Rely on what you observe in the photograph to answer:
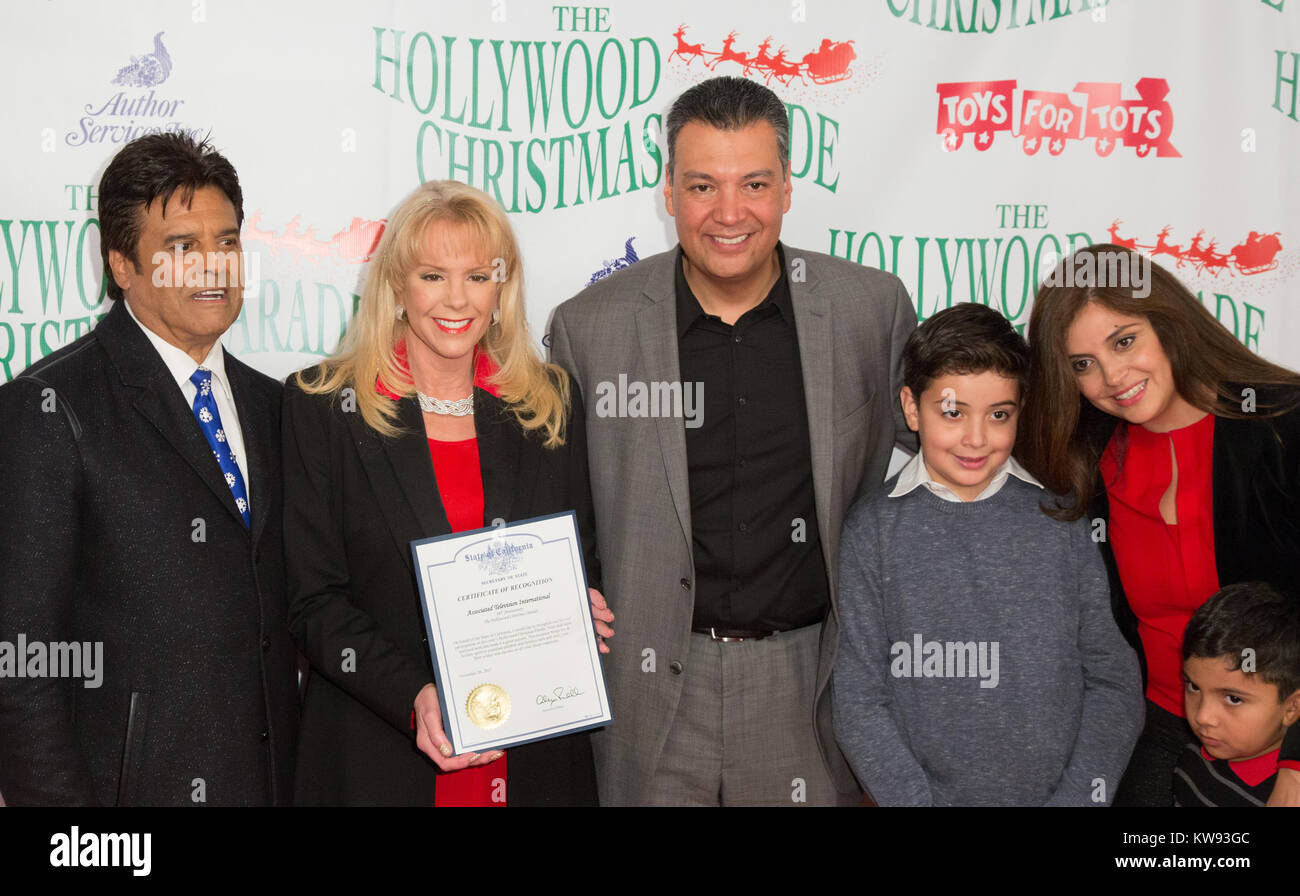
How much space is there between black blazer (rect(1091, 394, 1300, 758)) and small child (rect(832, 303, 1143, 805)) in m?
0.28

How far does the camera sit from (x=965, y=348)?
2393 millimetres

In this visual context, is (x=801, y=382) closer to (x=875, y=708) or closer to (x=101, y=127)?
(x=875, y=708)

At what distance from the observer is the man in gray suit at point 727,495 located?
8.14 feet

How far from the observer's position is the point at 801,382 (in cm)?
256

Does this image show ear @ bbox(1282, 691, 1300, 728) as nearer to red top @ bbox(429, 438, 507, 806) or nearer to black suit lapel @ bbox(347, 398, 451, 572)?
red top @ bbox(429, 438, 507, 806)

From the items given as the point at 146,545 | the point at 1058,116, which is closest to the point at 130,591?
the point at 146,545

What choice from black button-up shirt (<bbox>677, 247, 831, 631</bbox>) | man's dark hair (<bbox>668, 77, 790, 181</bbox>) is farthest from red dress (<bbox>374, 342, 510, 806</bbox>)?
man's dark hair (<bbox>668, 77, 790, 181</bbox>)

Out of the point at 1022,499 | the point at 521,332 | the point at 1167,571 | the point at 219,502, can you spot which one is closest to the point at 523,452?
the point at 521,332

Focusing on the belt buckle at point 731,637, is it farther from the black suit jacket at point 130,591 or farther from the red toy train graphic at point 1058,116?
the red toy train graphic at point 1058,116

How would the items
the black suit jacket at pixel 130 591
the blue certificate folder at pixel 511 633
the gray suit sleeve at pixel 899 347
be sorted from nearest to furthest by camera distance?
the black suit jacket at pixel 130 591
the blue certificate folder at pixel 511 633
the gray suit sleeve at pixel 899 347

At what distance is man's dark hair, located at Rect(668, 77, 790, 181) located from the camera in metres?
2.52

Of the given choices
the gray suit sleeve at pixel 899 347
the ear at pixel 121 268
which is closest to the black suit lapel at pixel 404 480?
the ear at pixel 121 268

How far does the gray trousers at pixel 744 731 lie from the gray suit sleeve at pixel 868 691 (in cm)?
11

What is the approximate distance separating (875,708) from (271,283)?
7.10ft
